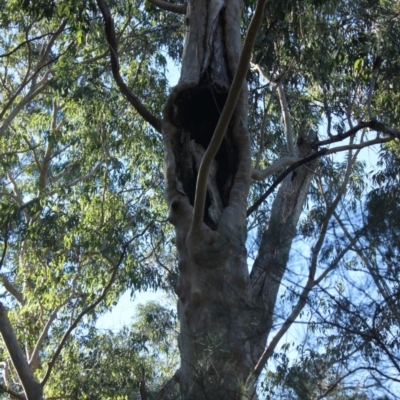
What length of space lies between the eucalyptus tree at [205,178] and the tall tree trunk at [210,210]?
0.01 meters

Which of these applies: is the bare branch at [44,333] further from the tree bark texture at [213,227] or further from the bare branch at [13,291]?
the tree bark texture at [213,227]

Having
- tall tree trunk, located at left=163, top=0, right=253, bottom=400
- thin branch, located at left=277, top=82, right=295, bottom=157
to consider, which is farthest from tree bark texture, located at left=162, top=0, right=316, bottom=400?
thin branch, located at left=277, top=82, right=295, bottom=157

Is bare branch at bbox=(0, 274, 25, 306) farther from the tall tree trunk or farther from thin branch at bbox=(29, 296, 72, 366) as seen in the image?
the tall tree trunk

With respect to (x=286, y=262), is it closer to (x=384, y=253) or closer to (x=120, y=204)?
(x=384, y=253)

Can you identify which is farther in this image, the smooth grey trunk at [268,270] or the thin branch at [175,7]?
the thin branch at [175,7]

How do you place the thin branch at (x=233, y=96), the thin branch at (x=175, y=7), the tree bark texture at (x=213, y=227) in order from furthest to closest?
the thin branch at (x=175, y=7), the thin branch at (x=233, y=96), the tree bark texture at (x=213, y=227)

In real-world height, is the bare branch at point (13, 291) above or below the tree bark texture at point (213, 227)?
above

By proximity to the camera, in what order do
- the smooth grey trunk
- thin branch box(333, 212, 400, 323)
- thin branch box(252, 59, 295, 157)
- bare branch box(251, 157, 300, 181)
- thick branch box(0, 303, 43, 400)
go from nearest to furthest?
thin branch box(333, 212, 400, 323)
the smooth grey trunk
bare branch box(251, 157, 300, 181)
thick branch box(0, 303, 43, 400)
thin branch box(252, 59, 295, 157)

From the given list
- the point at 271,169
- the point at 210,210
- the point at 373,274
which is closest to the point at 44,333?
the point at 271,169

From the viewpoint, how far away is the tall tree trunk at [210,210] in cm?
343

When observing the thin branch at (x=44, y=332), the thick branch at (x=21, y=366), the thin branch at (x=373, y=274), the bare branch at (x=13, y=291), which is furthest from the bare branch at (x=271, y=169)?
the bare branch at (x=13, y=291)

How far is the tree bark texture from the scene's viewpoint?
3.42 meters

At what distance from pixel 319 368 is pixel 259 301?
→ 1.31ft

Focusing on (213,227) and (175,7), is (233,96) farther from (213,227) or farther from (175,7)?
(175,7)
